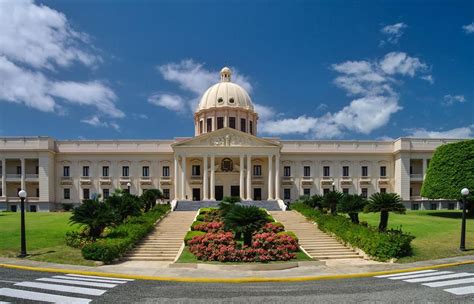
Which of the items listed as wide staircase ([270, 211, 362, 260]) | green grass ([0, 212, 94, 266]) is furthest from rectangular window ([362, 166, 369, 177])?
green grass ([0, 212, 94, 266])

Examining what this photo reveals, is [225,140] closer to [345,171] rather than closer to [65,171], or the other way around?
[345,171]

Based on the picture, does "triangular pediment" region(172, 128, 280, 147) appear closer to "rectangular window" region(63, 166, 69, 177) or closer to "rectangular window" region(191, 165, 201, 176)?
"rectangular window" region(191, 165, 201, 176)

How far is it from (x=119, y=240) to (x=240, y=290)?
1061 centimetres

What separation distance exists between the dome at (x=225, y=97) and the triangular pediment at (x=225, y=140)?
423 inches

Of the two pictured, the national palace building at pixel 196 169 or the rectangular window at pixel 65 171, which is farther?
the rectangular window at pixel 65 171

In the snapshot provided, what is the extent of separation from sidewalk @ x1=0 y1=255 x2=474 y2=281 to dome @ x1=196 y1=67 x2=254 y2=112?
46449mm

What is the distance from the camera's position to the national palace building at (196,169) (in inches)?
2218

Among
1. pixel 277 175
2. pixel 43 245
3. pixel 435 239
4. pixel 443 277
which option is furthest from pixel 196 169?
pixel 443 277

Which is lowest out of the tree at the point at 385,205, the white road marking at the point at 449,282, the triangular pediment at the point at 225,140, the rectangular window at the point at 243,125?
the white road marking at the point at 449,282

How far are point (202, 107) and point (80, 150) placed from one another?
71.4 feet

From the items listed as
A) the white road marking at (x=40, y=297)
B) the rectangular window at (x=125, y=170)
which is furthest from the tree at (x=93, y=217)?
the rectangular window at (x=125, y=170)

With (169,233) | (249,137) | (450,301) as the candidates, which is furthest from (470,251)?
(249,137)

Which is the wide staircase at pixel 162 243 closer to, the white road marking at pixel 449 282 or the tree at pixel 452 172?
the white road marking at pixel 449 282

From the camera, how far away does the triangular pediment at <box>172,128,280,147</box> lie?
53.5 metres
